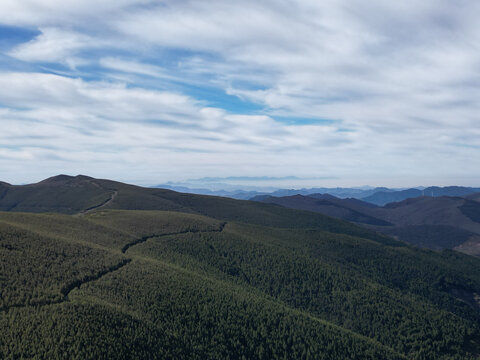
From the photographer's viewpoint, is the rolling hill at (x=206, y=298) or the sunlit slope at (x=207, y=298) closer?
the rolling hill at (x=206, y=298)

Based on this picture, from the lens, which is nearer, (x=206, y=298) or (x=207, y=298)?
(x=206, y=298)

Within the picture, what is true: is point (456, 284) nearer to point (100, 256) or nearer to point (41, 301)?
point (100, 256)

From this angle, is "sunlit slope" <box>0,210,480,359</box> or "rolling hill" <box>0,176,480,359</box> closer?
"rolling hill" <box>0,176,480,359</box>

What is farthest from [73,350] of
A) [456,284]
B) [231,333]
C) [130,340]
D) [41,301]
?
[456,284]

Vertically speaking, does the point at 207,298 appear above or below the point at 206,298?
Answer: below
